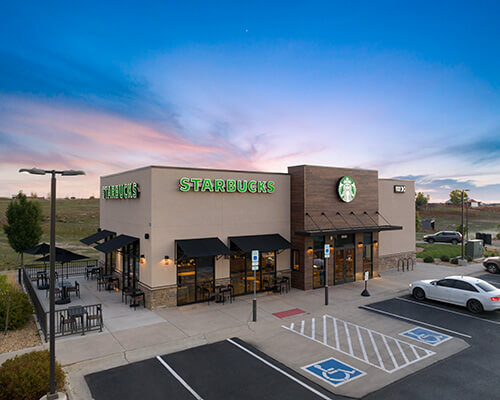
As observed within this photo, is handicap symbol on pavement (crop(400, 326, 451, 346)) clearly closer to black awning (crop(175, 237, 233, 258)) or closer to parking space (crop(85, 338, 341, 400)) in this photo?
parking space (crop(85, 338, 341, 400))

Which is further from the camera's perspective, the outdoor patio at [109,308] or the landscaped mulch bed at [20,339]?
the outdoor patio at [109,308]

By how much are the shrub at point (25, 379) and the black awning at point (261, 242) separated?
9.83m

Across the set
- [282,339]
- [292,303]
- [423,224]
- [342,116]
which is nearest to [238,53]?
[342,116]

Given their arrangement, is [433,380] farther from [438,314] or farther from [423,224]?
[423,224]

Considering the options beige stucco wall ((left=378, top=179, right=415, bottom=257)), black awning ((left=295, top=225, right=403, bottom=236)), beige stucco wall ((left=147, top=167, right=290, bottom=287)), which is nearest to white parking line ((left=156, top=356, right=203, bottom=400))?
beige stucco wall ((left=147, top=167, right=290, bottom=287))

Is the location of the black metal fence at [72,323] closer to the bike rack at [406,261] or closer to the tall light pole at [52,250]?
the tall light pole at [52,250]

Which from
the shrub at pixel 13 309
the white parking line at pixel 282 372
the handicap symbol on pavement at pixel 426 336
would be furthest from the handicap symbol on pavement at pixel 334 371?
the shrub at pixel 13 309

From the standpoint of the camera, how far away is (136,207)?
17422mm

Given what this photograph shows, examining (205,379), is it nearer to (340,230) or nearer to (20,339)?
(20,339)

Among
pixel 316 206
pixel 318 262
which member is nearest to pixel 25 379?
pixel 318 262

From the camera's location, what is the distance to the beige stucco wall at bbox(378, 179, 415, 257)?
25234 millimetres

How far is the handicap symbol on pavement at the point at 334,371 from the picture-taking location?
9.22 meters

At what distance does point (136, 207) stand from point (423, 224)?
67000 mm

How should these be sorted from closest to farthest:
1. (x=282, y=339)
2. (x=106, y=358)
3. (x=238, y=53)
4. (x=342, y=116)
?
(x=106, y=358) < (x=282, y=339) < (x=238, y=53) < (x=342, y=116)
